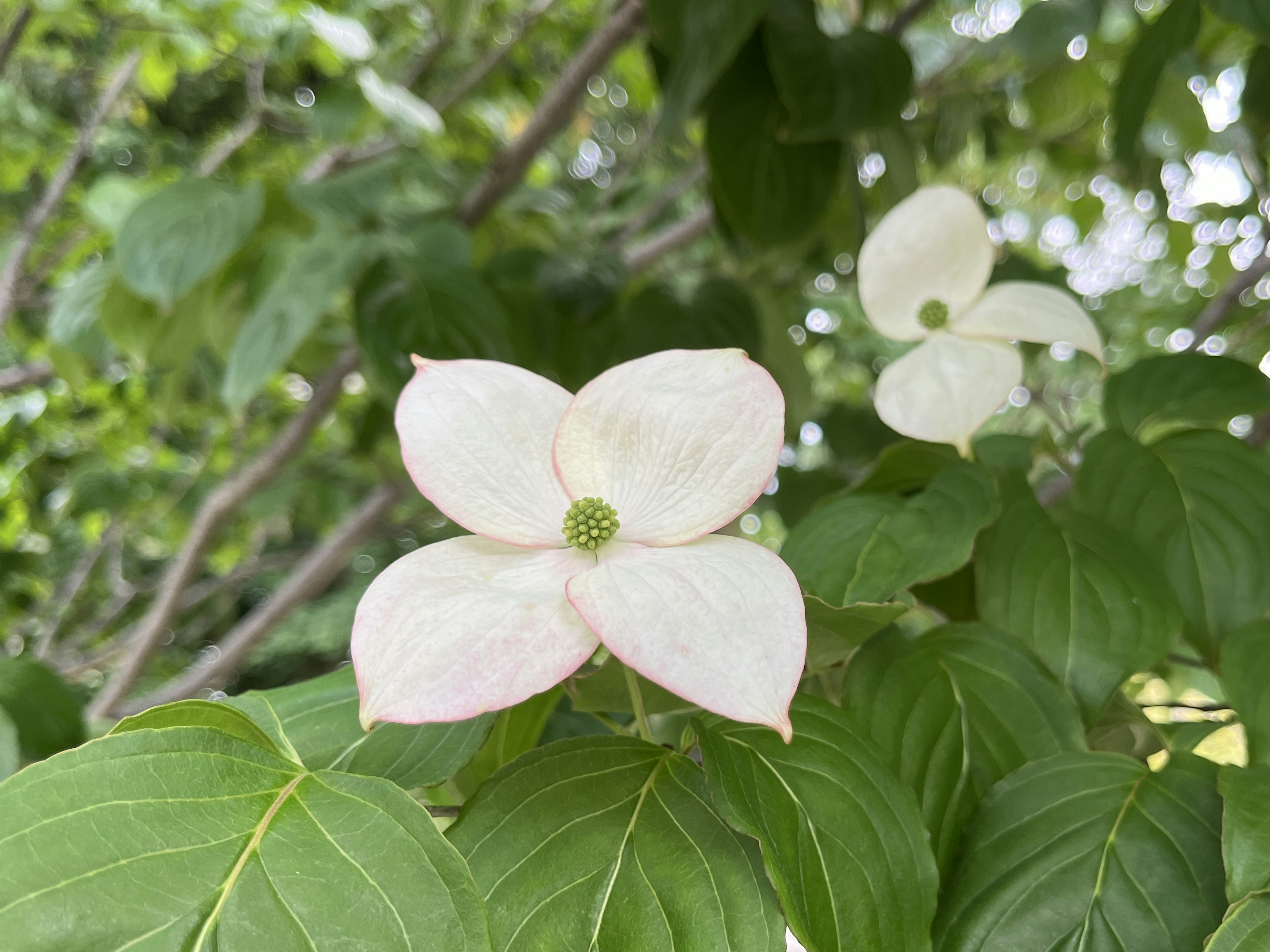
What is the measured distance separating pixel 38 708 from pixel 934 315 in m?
0.40

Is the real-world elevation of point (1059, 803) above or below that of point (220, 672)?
above

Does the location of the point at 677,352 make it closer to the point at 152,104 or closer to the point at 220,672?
the point at 220,672

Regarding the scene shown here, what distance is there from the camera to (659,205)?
0.98 m

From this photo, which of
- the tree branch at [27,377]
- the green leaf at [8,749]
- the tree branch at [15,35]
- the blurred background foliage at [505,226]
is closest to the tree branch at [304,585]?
the blurred background foliage at [505,226]

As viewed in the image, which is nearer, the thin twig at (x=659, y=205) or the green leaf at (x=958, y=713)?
the green leaf at (x=958, y=713)

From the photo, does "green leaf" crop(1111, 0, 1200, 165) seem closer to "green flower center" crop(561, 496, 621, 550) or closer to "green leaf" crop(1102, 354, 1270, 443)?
"green leaf" crop(1102, 354, 1270, 443)

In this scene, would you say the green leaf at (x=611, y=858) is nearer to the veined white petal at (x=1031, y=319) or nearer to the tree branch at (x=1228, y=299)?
the veined white petal at (x=1031, y=319)

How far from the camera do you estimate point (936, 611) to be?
13.6 inches

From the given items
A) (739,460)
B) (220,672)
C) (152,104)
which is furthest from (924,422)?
(152,104)

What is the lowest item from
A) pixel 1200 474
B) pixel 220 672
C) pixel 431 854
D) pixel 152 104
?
pixel 152 104

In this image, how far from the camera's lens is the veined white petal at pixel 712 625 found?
0.51ft

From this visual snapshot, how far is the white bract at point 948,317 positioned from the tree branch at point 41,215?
0.84 meters

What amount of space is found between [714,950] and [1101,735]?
22cm

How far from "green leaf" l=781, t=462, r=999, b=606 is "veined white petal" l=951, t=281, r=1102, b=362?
0.16 ft
